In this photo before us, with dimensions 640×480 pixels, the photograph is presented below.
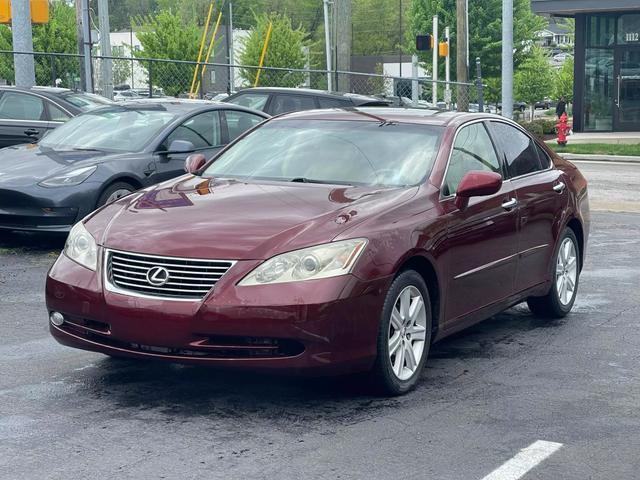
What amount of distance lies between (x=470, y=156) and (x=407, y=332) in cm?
160

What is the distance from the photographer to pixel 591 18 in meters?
37.2

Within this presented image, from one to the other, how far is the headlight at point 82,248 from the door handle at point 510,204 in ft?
8.74

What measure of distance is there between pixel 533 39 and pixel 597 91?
878 inches

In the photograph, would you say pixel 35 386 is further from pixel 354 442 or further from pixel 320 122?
pixel 320 122

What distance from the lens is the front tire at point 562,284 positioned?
8242 millimetres

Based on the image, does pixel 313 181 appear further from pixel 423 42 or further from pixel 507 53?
pixel 423 42

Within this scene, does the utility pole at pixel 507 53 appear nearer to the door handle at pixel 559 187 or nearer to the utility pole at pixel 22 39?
the utility pole at pixel 22 39

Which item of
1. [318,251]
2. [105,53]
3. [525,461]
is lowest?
[525,461]

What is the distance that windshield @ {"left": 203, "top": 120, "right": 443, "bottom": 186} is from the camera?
271 inches

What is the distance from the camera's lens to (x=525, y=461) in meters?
5.03

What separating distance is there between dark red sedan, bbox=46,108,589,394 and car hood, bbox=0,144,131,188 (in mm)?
3874

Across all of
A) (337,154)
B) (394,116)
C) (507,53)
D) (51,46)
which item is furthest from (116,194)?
(51,46)

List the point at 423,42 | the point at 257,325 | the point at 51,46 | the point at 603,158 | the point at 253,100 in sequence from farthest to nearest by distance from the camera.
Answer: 1. the point at 51,46
2. the point at 423,42
3. the point at 603,158
4. the point at 253,100
5. the point at 257,325

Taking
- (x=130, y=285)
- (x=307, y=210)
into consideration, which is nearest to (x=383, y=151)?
(x=307, y=210)
